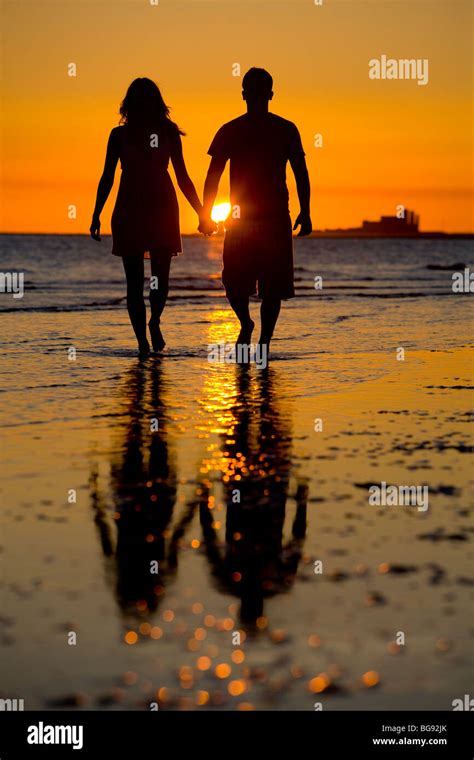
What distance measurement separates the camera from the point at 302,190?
961 cm

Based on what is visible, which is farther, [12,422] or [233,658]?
[12,422]

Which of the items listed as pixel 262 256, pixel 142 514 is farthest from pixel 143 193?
pixel 142 514

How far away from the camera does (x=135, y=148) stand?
32.1 feet

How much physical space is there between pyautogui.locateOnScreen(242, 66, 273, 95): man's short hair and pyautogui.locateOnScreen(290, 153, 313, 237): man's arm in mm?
588

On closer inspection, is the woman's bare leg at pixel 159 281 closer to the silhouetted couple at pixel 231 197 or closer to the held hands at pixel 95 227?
the silhouetted couple at pixel 231 197

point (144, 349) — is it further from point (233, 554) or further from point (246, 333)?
point (233, 554)

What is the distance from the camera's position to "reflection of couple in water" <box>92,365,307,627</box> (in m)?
3.54

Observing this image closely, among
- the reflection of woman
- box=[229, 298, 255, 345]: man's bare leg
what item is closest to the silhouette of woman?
box=[229, 298, 255, 345]: man's bare leg

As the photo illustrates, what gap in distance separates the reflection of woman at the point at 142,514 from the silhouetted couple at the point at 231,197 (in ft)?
9.46

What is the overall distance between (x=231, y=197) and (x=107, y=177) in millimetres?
1155

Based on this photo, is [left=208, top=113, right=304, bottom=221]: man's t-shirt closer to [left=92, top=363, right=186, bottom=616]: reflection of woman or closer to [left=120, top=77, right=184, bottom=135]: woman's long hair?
[left=120, top=77, right=184, bottom=135]: woman's long hair
